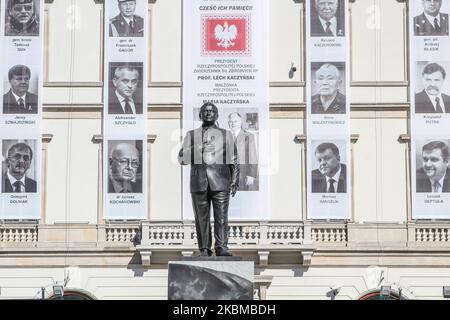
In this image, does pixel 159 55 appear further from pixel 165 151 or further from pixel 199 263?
pixel 199 263

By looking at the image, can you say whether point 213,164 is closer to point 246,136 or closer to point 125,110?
point 246,136

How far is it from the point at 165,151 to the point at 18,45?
16.4 feet

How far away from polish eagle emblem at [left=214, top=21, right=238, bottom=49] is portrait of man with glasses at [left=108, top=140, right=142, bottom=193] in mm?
3523

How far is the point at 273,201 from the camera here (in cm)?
3569

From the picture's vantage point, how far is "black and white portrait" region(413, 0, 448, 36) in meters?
35.8

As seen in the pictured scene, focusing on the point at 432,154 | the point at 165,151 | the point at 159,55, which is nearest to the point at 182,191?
the point at 165,151

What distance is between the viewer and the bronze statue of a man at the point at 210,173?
18.1 metres

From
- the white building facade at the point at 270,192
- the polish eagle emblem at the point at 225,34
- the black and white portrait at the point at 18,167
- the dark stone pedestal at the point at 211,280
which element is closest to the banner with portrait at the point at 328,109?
the white building facade at the point at 270,192

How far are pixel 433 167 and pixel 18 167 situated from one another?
36.7 feet

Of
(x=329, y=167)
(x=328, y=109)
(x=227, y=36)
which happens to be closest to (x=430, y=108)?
(x=328, y=109)

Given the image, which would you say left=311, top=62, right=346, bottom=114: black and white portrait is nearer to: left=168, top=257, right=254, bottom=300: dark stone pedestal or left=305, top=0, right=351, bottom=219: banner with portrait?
left=305, top=0, right=351, bottom=219: banner with portrait

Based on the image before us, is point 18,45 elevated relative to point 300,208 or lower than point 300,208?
elevated

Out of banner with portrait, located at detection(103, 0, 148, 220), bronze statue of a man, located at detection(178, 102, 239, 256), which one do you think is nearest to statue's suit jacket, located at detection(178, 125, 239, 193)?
bronze statue of a man, located at detection(178, 102, 239, 256)

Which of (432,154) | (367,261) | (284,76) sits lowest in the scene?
(367,261)
